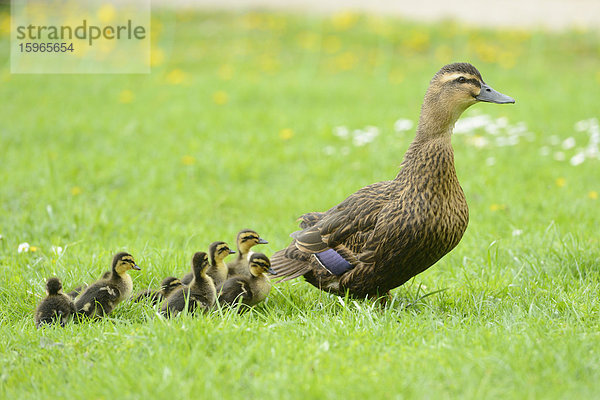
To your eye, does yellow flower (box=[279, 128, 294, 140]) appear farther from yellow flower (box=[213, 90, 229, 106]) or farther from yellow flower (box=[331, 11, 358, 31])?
yellow flower (box=[331, 11, 358, 31])

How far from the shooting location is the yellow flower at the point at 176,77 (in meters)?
12.3

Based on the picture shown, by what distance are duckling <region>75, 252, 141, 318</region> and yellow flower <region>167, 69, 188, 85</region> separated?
8.17 meters

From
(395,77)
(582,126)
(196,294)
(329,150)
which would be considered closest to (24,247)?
(196,294)

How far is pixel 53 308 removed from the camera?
4.15 meters

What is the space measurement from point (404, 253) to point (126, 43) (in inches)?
460

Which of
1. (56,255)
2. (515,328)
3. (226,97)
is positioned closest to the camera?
(515,328)

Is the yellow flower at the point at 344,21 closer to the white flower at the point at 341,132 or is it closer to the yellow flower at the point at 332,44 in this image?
the yellow flower at the point at 332,44

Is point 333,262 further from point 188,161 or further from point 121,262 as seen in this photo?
point 188,161

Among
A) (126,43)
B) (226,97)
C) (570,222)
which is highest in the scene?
(126,43)

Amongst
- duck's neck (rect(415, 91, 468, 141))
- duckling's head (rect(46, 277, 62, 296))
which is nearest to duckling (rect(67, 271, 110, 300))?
Result: duckling's head (rect(46, 277, 62, 296))

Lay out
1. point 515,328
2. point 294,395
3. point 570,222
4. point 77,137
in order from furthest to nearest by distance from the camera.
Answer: point 77,137, point 570,222, point 515,328, point 294,395

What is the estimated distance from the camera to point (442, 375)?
10.6ft

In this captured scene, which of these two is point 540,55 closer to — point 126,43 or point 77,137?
point 126,43

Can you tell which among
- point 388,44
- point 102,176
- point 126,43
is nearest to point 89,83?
point 126,43
